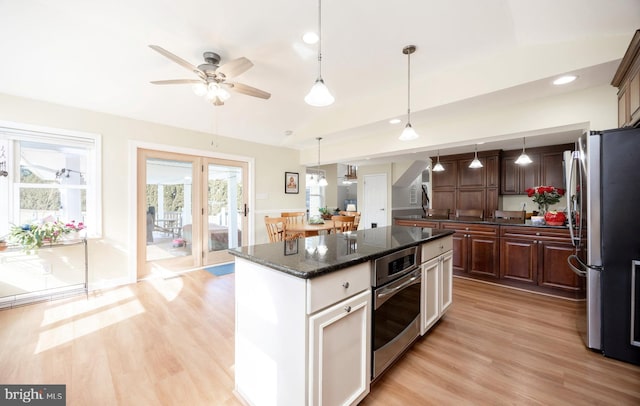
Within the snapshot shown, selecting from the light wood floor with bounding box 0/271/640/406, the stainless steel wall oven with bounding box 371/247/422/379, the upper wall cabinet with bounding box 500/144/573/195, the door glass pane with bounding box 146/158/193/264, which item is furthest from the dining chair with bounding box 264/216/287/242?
the upper wall cabinet with bounding box 500/144/573/195

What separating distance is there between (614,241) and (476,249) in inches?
77.5

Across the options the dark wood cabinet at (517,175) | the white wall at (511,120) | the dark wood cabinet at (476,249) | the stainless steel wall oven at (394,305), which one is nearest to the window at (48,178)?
the stainless steel wall oven at (394,305)

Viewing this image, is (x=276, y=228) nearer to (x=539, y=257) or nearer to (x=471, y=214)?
(x=539, y=257)

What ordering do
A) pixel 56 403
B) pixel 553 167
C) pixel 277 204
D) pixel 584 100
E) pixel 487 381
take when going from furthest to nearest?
pixel 277 204 → pixel 553 167 → pixel 584 100 → pixel 487 381 → pixel 56 403

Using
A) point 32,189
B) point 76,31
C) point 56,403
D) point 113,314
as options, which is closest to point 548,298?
point 56,403

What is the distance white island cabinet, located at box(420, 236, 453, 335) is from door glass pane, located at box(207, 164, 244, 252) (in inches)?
145

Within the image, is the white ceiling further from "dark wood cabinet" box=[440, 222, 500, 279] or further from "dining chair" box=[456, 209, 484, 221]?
"dining chair" box=[456, 209, 484, 221]

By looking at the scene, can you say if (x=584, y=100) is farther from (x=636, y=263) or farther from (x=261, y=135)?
(x=261, y=135)

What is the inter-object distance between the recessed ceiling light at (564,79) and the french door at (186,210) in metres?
4.53

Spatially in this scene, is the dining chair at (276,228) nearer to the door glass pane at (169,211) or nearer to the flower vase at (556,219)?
the door glass pane at (169,211)

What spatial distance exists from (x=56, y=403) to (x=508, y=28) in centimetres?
428

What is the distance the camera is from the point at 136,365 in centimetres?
186

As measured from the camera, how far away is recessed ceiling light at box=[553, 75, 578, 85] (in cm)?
234

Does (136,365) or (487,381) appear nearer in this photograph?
(487,381)
